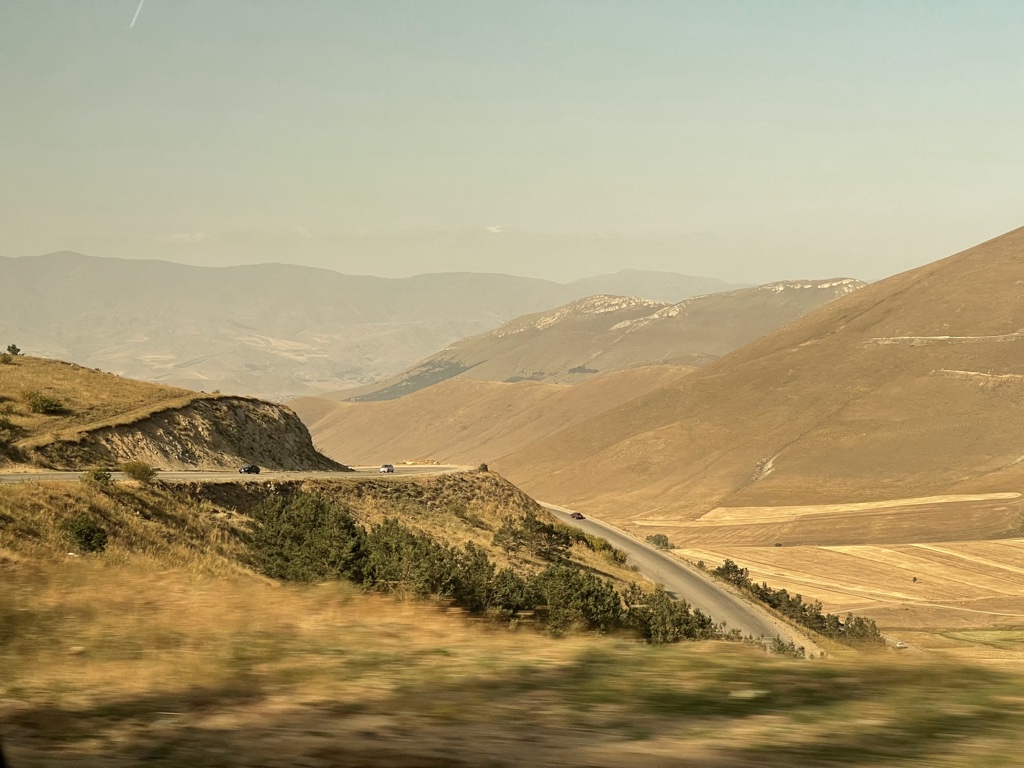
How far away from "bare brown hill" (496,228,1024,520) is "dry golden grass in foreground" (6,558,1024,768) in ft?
431

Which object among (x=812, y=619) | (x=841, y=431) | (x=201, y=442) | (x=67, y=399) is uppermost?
(x=67, y=399)

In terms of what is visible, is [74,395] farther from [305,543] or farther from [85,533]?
[85,533]

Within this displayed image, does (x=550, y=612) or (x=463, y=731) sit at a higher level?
(x=463, y=731)

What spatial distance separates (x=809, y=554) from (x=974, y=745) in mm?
100844

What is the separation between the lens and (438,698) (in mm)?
7695

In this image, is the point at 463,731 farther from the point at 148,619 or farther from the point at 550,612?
the point at 550,612

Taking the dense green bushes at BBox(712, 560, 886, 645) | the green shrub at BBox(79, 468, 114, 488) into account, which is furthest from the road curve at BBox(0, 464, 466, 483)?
the dense green bushes at BBox(712, 560, 886, 645)

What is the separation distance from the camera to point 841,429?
161500mm

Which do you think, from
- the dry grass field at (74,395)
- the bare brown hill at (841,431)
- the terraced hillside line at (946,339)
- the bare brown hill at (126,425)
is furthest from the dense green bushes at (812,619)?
the terraced hillside line at (946,339)

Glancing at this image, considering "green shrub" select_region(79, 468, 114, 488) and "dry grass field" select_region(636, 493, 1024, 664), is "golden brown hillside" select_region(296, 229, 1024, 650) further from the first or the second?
"green shrub" select_region(79, 468, 114, 488)

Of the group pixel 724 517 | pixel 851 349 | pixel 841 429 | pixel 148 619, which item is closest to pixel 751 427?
pixel 841 429

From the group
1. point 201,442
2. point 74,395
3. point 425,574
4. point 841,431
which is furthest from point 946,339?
point 425,574

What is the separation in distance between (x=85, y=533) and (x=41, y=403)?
95.4ft

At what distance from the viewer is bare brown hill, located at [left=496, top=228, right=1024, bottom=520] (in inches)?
5625
